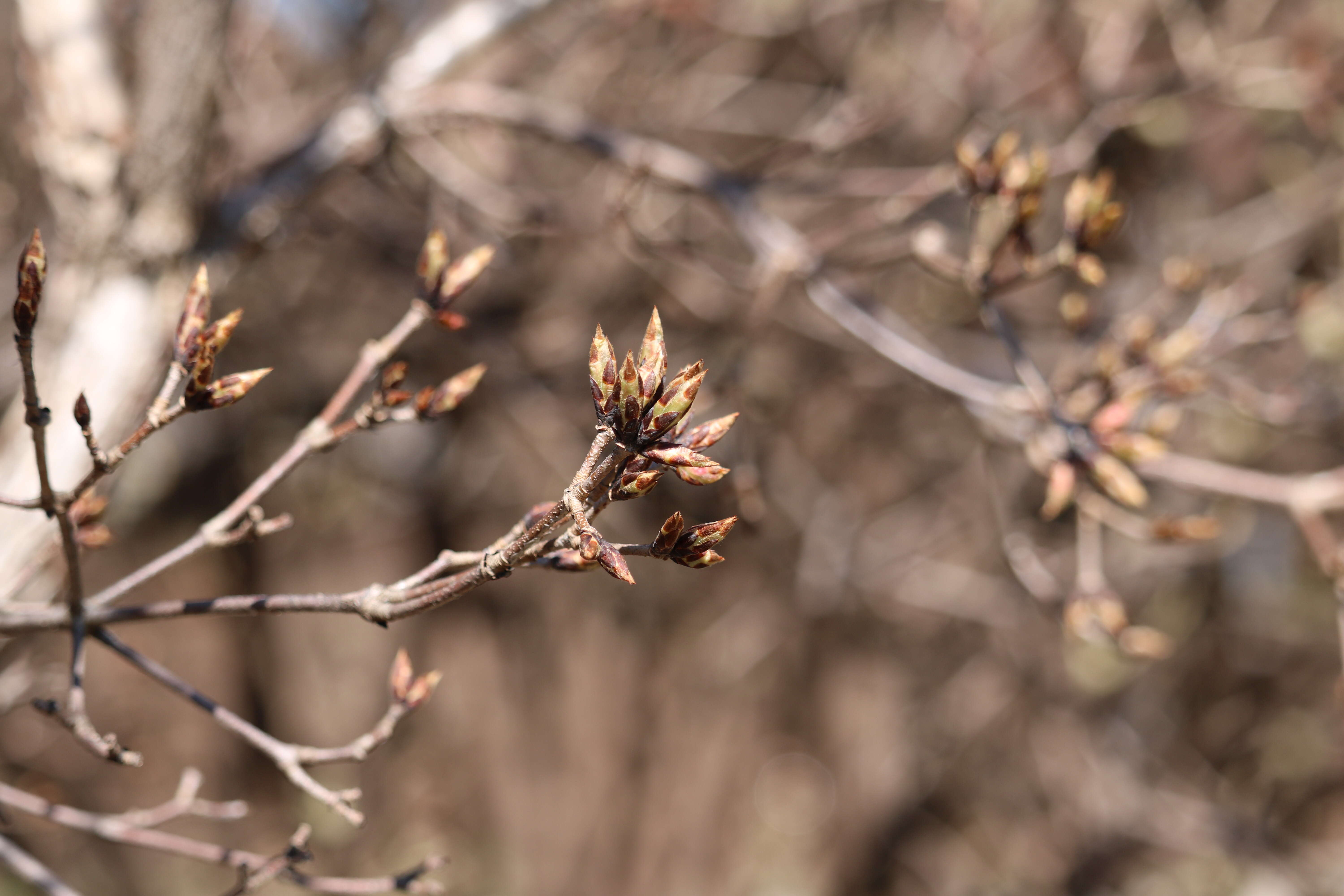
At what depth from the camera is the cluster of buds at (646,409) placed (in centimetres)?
82

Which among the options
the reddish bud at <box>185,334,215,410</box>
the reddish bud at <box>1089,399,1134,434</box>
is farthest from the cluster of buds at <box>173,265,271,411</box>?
the reddish bud at <box>1089,399,1134,434</box>

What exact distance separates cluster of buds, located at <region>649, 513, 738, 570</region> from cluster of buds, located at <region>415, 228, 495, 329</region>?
61cm

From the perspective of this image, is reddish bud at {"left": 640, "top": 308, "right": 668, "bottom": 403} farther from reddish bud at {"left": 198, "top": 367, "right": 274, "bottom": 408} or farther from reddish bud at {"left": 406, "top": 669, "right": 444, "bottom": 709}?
reddish bud at {"left": 406, "top": 669, "right": 444, "bottom": 709}

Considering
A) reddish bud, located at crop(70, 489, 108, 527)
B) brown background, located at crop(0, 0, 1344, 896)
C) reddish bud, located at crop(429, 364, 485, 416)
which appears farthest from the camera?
brown background, located at crop(0, 0, 1344, 896)

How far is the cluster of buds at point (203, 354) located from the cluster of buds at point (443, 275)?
0.33 metres

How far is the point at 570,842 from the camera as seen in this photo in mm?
5191

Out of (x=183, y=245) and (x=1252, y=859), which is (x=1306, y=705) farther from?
(x=183, y=245)

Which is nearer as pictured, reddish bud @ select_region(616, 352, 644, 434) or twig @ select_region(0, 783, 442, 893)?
reddish bud @ select_region(616, 352, 644, 434)

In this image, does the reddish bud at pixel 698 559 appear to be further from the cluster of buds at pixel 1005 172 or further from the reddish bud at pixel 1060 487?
the cluster of buds at pixel 1005 172

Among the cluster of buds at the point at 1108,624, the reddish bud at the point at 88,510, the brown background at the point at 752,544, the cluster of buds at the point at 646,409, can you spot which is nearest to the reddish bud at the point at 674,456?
the cluster of buds at the point at 646,409

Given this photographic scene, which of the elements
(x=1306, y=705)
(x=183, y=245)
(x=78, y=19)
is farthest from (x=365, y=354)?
(x=1306, y=705)

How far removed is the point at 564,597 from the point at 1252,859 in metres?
3.89

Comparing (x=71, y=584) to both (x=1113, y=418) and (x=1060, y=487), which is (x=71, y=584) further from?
(x=1113, y=418)

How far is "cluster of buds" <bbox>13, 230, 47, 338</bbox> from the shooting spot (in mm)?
902
